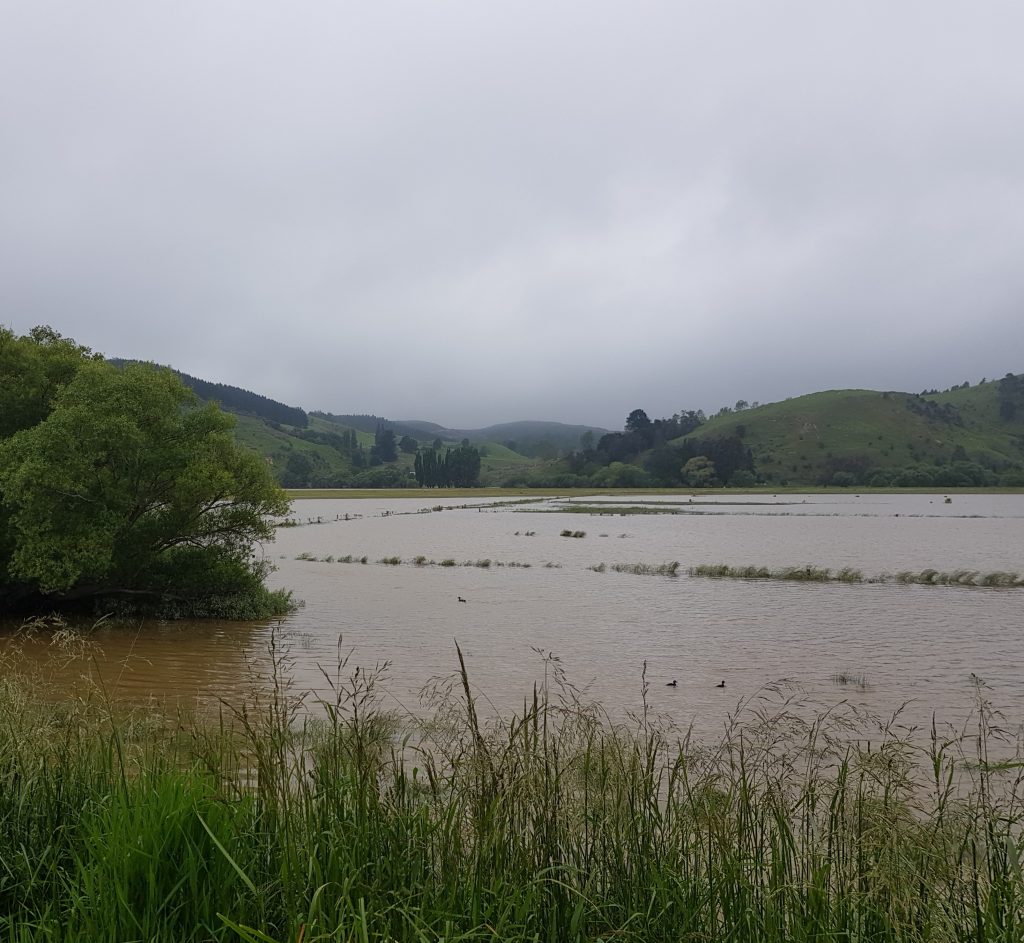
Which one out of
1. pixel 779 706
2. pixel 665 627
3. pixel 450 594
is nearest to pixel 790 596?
pixel 665 627

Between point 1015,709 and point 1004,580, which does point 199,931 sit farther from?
point 1004,580

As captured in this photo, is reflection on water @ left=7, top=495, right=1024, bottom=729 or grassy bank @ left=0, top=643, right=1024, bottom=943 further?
reflection on water @ left=7, top=495, right=1024, bottom=729

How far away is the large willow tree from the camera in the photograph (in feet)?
67.5

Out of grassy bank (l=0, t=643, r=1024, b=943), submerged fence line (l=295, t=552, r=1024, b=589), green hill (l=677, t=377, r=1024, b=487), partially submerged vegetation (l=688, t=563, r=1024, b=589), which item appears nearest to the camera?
grassy bank (l=0, t=643, r=1024, b=943)

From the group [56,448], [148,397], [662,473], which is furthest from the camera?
[662,473]

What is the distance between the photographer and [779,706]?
14094 mm

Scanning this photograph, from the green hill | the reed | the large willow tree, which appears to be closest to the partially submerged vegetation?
the reed

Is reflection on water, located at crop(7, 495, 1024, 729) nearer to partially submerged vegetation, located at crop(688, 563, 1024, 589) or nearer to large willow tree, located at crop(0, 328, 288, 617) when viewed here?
partially submerged vegetation, located at crop(688, 563, 1024, 589)

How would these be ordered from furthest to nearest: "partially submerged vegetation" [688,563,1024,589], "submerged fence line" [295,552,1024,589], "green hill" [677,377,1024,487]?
"green hill" [677,377,1024,487], "submerged fence line" [295,552,1024,589], "partially submerged vegetation" [688,563,1024,589]

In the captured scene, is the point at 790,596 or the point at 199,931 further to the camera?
the point at 790,596

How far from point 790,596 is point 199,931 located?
1165 inches

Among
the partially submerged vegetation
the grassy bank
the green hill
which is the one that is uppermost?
the green hill

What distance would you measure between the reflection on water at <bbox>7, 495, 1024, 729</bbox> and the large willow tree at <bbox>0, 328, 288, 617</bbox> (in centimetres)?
196

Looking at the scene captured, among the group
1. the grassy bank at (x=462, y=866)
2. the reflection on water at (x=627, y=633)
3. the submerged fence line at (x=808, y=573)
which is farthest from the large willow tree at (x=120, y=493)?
the grassy bank at (x=462, y=866)
